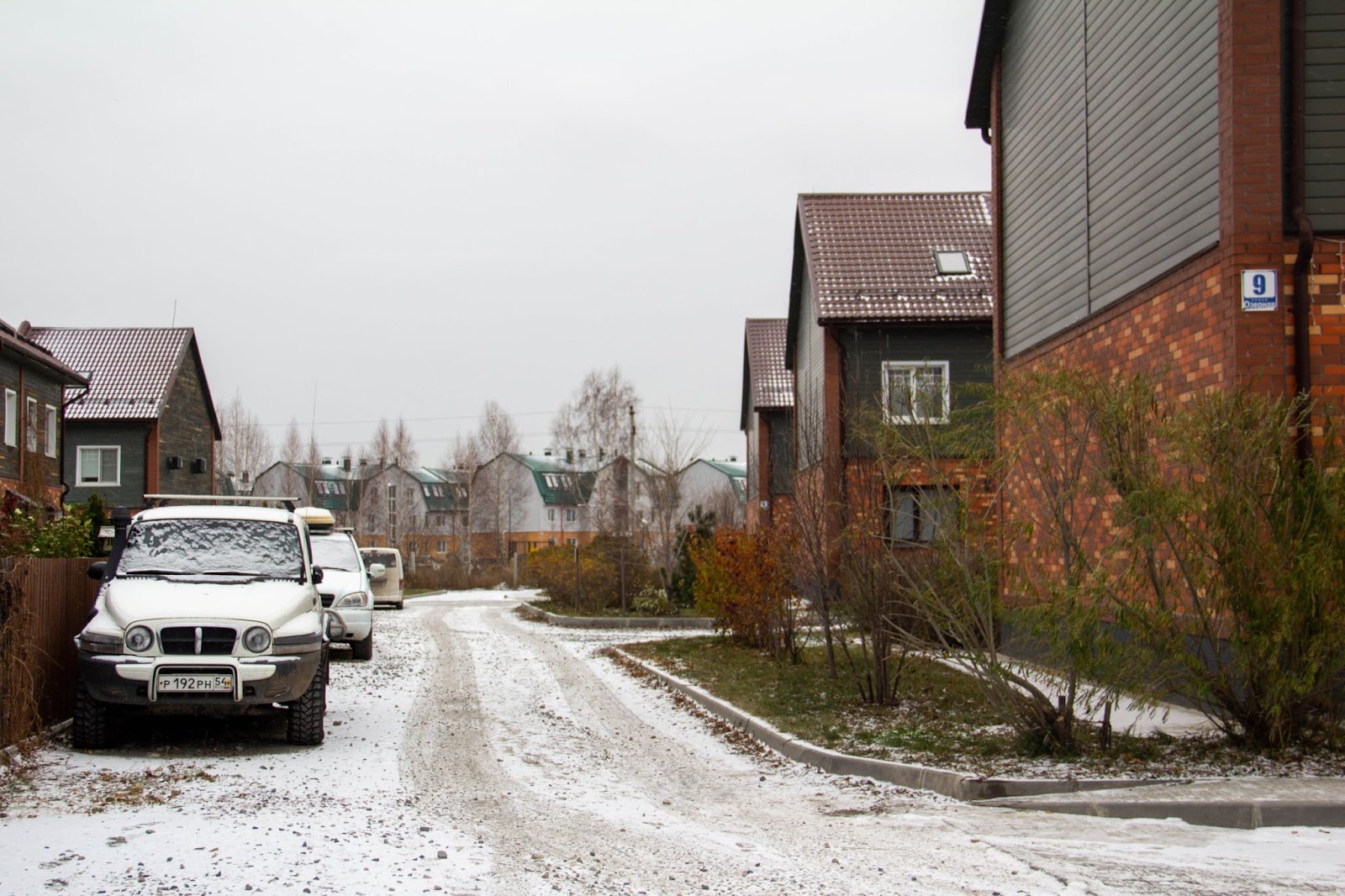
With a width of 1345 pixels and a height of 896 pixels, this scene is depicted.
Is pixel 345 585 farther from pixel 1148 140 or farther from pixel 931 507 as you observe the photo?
pixel 1148 140

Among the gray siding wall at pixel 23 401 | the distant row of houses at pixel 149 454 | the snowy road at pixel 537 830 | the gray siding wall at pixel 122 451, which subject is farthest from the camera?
the gray siding wall at pixel 122 451

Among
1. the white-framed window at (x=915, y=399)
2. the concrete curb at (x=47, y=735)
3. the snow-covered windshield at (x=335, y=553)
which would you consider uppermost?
the white-framed window at (x=915, y=399)

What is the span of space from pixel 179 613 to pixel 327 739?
6.03 ft

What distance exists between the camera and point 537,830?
7422 millimetres

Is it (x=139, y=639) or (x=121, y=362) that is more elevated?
(x=121, y=362)

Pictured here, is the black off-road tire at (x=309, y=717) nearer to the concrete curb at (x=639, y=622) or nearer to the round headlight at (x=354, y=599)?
the round headlight at (x=354, y=599)

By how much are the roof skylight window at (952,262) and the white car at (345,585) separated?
14412mm

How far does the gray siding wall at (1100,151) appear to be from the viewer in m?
12.3

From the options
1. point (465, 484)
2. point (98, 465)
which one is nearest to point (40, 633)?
point (98, 465)

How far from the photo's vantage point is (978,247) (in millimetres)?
28641

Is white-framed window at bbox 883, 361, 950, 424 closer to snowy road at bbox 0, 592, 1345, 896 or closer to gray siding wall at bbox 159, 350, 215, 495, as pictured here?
snowy road at bbox 0, 592, 1345, 896

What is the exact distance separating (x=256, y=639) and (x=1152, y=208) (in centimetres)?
966

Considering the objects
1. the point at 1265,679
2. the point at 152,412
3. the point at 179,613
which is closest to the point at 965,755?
the point at 1265,679

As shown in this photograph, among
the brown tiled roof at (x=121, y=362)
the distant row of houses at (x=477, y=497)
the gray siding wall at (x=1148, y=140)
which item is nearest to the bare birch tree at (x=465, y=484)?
the distant row of houses at (x=477, y=497)
